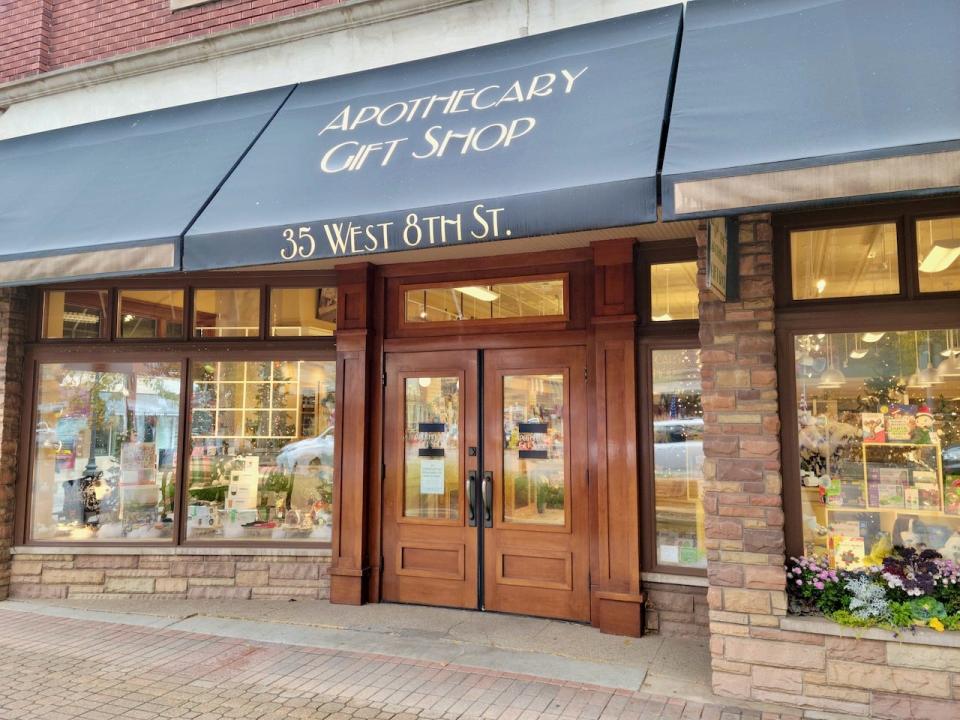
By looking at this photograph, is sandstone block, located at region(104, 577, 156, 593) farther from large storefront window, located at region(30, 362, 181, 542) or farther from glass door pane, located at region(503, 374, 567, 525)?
glass door pane, located at region(503, 374, 567, 525)

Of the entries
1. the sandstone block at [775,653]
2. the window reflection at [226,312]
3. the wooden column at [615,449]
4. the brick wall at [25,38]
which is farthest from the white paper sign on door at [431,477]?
the brick wall at [25,38]

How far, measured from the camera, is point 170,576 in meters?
6.91

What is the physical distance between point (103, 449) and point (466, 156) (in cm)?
530

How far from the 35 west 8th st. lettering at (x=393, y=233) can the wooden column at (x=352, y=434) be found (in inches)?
75.8

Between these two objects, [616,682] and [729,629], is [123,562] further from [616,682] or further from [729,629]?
[729,629]

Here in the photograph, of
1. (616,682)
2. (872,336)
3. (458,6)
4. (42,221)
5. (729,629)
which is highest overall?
(458,6)

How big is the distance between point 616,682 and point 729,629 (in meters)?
0.86

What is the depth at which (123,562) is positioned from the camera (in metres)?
6.95

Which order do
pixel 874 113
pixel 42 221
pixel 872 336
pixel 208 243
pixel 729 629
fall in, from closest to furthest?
1. pixel 874 113
2. pixel 729 629
3. pixel 872 336
4. pixel 208 243
5. pixel 42 221

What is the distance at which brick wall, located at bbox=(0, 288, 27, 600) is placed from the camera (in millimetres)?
6980

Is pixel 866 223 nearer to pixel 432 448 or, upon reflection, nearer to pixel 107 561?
pixel 432 448

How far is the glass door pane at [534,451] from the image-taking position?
20.1ft

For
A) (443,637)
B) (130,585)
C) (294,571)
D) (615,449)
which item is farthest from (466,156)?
(130,585)

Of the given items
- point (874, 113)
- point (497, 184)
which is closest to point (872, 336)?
point (874, 113)
